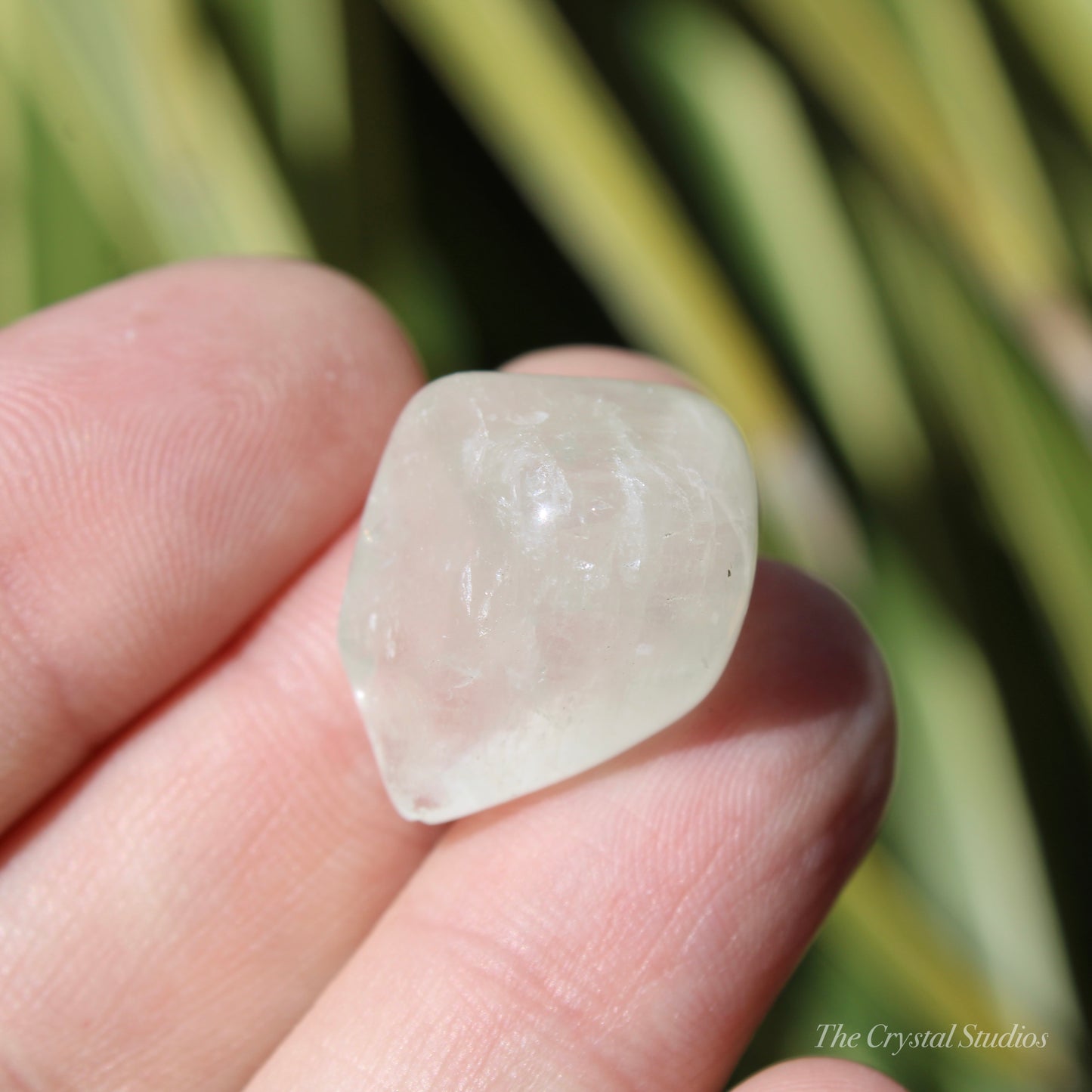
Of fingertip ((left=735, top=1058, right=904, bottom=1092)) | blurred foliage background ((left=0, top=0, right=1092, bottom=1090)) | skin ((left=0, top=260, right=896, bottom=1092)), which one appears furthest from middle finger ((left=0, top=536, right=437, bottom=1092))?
blurred foliage background ((left=0, top=0, right=1092, bottom=1090))

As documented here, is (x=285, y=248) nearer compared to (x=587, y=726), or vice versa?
(x=587, y=726)

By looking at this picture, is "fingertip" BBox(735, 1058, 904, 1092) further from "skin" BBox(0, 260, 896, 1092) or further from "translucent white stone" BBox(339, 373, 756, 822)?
"translucent white stone" BBox(339, 373, 756, 822)

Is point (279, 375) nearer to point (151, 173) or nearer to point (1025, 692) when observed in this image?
point (151, 173)

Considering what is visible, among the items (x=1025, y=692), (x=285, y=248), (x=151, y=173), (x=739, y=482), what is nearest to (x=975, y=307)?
(x=1025, y=692)

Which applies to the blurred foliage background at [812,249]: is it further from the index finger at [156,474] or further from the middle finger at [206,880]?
the middle finger at [206,880]

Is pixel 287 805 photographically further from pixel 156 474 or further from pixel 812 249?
pixel 812 249
